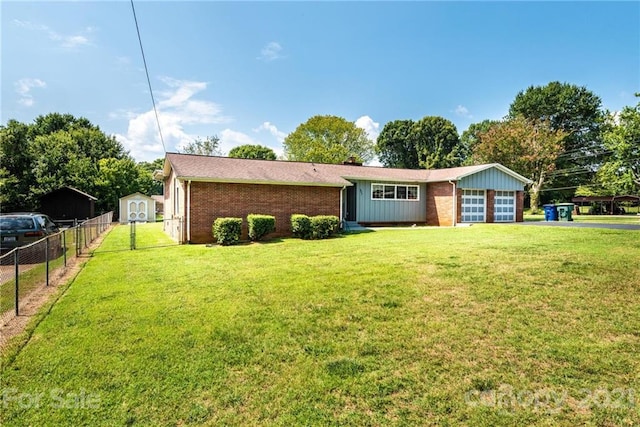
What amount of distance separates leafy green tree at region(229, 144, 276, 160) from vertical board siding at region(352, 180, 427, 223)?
37.8 meters

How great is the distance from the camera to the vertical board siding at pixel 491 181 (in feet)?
64.2

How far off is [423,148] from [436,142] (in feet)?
6.42

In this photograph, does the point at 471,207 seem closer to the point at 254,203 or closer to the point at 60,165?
the point at 254,203

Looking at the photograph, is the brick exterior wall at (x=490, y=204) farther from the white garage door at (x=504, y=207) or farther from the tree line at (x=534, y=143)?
the tree line at (x=534, y=143)

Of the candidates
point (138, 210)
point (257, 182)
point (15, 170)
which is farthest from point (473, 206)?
point (15, 170)

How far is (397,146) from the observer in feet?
173

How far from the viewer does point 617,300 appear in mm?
5254

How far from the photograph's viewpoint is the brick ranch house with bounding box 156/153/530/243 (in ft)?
44.2

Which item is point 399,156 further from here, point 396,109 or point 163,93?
point 163,93

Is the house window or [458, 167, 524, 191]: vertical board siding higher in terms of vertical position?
[458, 167, 524, 191]: vertical board siding

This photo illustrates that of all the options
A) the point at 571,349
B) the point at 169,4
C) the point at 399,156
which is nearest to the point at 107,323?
the point at 571,349

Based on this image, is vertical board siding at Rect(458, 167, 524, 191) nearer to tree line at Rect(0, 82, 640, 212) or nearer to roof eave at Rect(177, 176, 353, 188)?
roof eave at Rect(177, 176, 353, 188)

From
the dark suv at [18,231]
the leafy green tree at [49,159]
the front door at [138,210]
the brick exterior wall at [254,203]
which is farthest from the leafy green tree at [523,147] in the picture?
the leafy green tree at [49,159]

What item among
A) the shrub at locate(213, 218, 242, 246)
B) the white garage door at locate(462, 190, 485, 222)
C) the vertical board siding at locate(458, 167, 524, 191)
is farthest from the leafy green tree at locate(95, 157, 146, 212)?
A: the white garage door at locate(462, 190, 485, 222)
